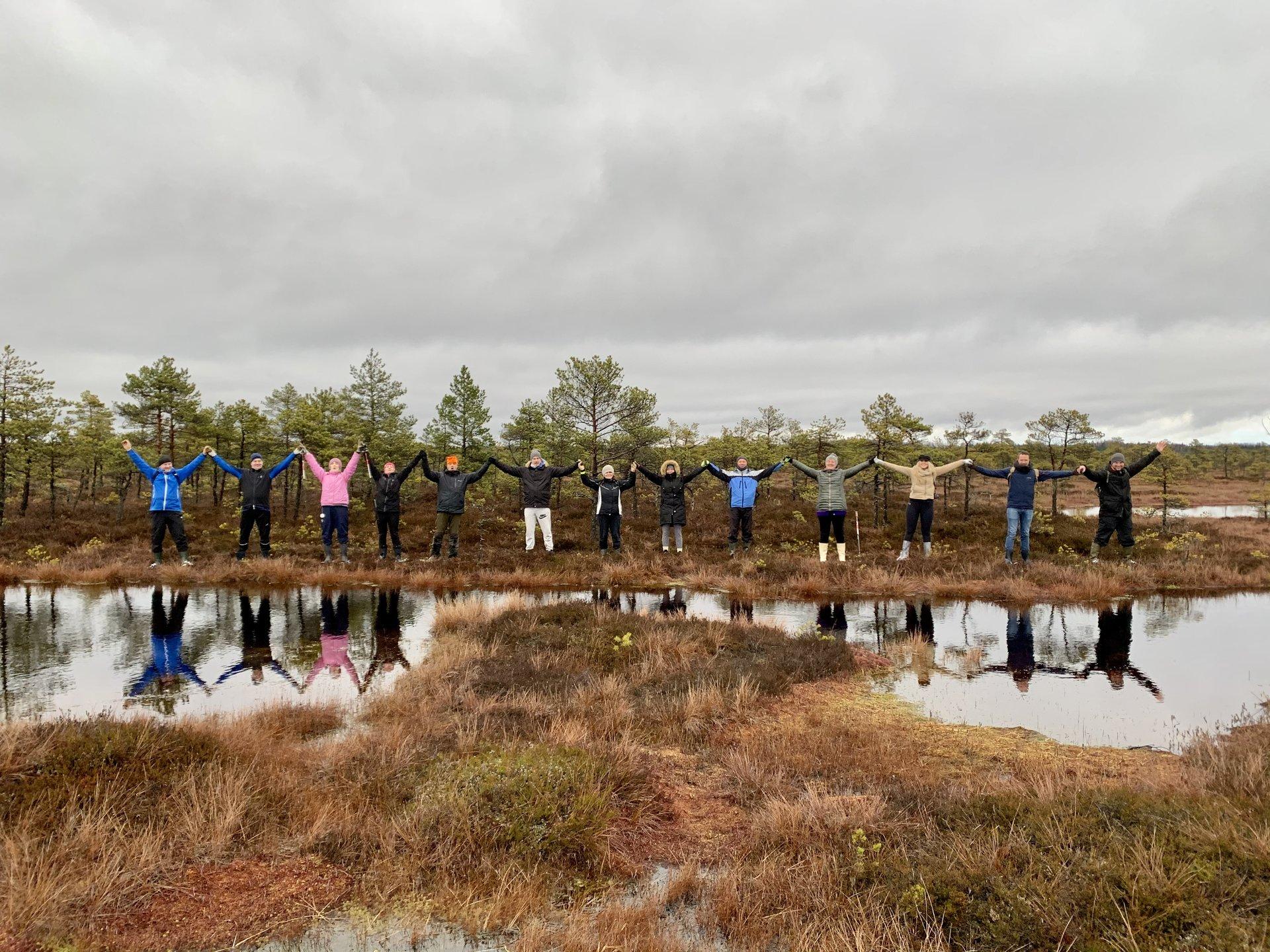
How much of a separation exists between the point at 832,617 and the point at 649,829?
8.17m

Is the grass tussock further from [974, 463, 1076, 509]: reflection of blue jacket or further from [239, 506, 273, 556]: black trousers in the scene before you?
[239, 506, 273, 556]: black trousers

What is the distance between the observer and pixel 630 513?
28.2 metres

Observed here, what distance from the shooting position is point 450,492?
15.8 m

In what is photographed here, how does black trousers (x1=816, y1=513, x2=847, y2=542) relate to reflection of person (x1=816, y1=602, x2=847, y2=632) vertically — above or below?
above

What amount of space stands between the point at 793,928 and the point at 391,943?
2066mm

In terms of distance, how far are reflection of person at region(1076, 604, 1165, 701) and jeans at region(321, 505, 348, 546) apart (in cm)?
1530

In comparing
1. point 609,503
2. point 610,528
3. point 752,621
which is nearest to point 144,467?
point 609,503

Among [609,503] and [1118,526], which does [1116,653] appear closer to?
[1118,526]

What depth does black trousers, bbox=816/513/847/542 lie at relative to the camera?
1577 centimetres

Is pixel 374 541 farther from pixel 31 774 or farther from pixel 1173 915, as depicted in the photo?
pixel 1173 915

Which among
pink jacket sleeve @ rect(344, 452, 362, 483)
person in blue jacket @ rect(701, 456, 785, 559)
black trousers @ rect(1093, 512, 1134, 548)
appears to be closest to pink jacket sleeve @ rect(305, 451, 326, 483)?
pink jacket sleeve @ rect(344, 452, 362, 483)

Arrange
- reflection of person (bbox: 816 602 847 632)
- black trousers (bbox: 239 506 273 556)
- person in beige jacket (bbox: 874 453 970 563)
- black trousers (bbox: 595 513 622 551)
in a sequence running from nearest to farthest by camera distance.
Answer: reflection of person (bbox: 816 602 847 632) < person in beige jacket (bbox: 874 453 970 563) < black trousers (bbox: 239 506 273 556) < black trousers (bbox: 595 513 622 551)

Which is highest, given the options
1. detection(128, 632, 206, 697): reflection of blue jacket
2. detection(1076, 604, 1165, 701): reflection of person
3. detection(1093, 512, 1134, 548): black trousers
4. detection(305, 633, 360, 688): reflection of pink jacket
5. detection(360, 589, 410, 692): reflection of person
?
detection(1093, 512, 1134, 548): black trousers

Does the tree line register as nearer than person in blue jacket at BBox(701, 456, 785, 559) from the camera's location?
No
